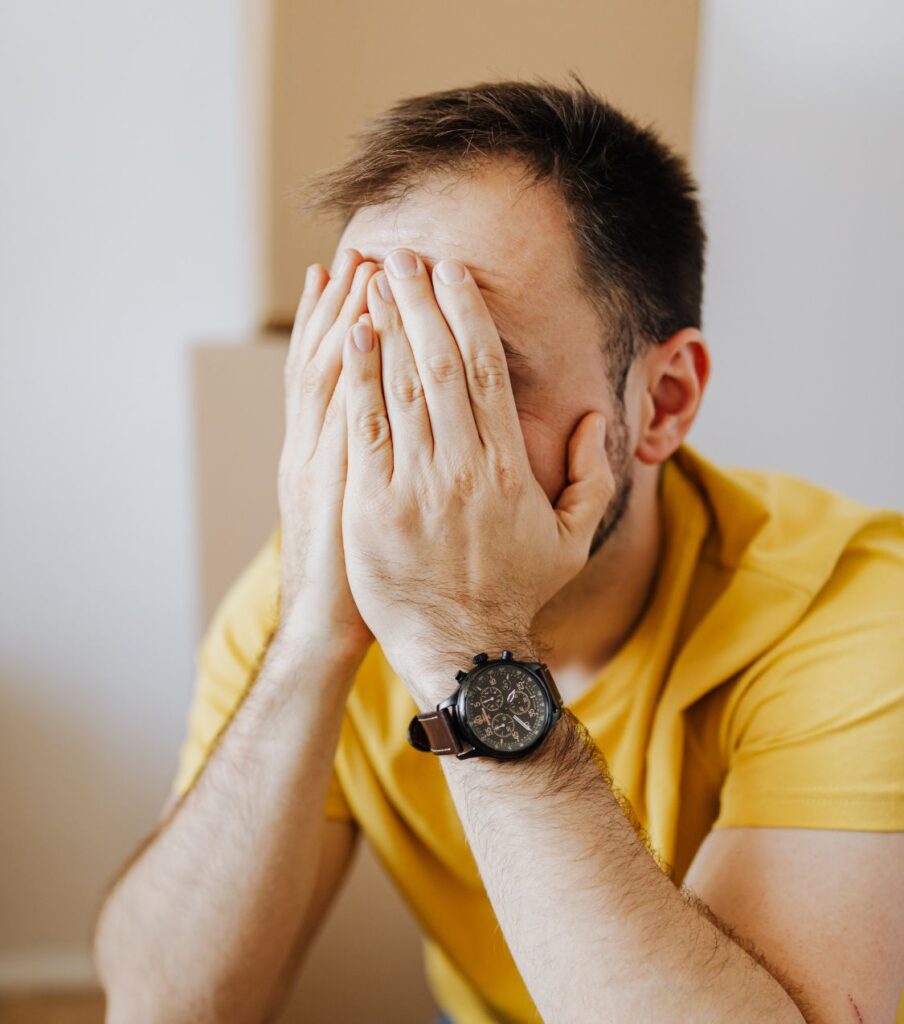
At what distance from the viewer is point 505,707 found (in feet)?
2.69

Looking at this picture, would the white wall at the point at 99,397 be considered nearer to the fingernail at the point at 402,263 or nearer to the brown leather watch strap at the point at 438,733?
the fingernail at the point at 402,263

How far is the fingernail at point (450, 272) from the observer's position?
0.92 m

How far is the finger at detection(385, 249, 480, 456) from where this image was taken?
89cm

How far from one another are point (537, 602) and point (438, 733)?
16cm

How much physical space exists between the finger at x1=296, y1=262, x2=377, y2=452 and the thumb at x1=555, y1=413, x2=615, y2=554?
24cm

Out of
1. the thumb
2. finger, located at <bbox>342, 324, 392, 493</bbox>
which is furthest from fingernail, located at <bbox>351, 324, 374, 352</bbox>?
the thumb

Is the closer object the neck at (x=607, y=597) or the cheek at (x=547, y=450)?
the cheek at (x=547, y=450)

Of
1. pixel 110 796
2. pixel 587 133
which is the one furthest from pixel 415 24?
pixel 110 796

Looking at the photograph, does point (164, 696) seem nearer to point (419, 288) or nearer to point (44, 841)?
point (44, 841)

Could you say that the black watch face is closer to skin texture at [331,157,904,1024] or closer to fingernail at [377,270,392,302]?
skin texture at [331,157,904,1024]

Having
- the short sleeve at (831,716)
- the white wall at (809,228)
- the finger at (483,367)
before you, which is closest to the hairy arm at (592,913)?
the short sleeve at (831,716)

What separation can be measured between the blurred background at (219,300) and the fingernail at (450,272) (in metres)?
0.52

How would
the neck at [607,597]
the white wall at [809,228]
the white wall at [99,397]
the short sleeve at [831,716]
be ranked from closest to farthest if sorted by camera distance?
1. the short sleeve at [831,716]
2. the neck at [607,597]
3. the white wall at [809,228]
4. the white wall at [99,397]

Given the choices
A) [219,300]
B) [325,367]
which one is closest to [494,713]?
[325,367]
